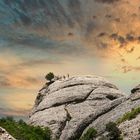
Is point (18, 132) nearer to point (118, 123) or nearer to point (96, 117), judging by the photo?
point (96, 117)

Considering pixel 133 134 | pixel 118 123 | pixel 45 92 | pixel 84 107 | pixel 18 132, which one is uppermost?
pixel 45 92

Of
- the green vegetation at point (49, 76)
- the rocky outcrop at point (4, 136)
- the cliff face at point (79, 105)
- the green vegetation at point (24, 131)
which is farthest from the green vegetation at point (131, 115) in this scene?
the green vegetation at point (49, 76)

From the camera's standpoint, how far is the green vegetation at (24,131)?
257 feet

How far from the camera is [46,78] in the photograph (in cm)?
11419

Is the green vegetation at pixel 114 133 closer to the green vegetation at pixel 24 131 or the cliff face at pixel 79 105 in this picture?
the cliff face at pixel 79 105

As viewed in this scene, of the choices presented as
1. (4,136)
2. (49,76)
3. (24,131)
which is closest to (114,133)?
(24,131)

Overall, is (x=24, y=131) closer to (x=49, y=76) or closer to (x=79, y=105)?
(x=79, y=105)

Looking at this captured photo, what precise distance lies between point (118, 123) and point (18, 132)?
20836 mm

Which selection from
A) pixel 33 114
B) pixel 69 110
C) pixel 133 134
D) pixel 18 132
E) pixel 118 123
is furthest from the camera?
pixel 33 114

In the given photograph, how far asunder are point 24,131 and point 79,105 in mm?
15727

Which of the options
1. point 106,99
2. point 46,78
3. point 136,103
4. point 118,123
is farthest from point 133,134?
point 46,78

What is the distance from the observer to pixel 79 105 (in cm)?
9294

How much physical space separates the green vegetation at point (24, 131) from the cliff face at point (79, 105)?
2561mm

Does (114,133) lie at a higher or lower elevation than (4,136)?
higher
